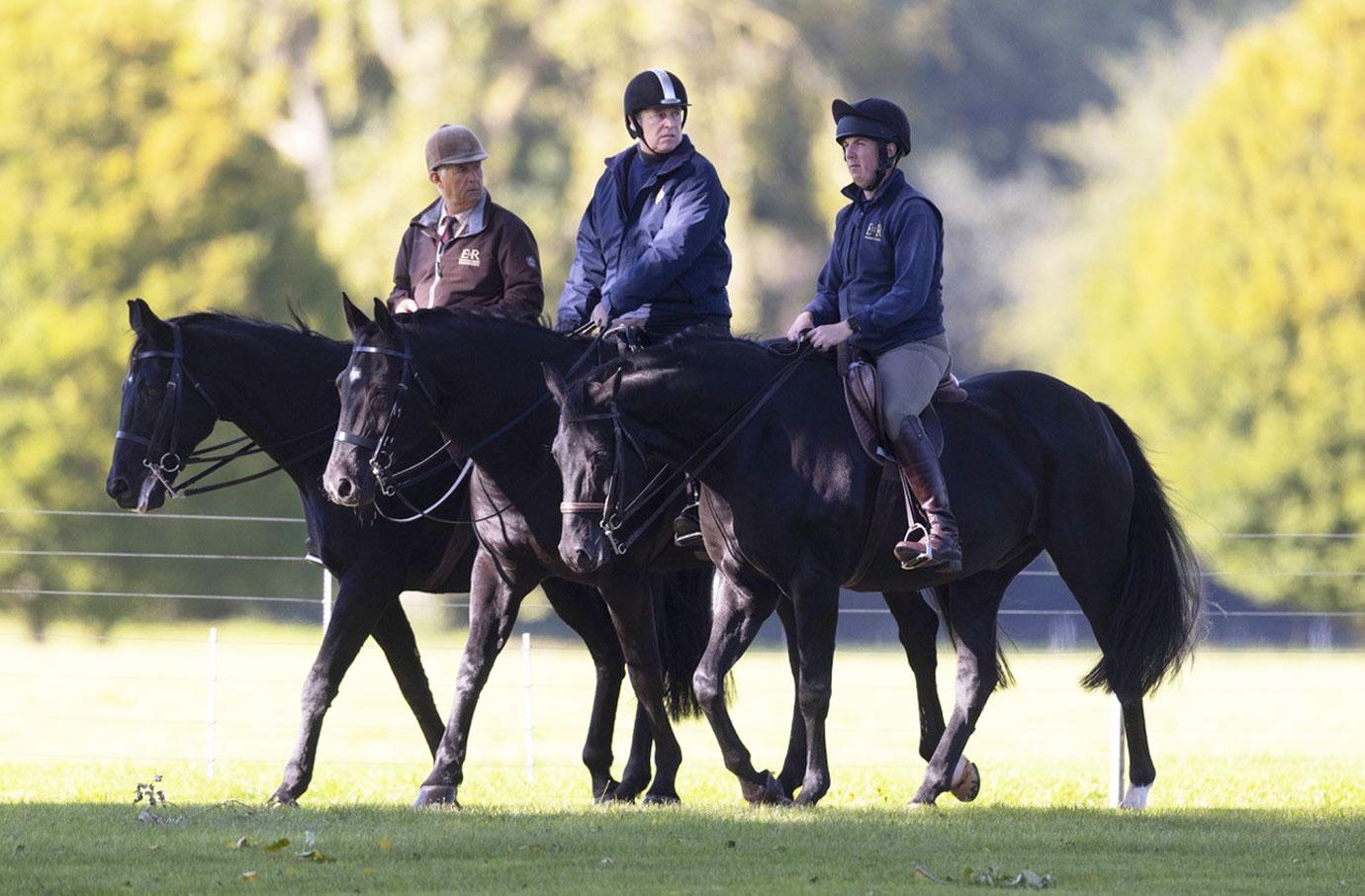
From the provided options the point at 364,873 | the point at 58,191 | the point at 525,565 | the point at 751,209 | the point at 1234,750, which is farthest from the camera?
the point at 751,209

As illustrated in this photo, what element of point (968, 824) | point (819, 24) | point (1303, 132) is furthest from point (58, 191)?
point (968, 824)

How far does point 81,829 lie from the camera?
9055 mm

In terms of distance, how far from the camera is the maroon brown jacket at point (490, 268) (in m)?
10.6

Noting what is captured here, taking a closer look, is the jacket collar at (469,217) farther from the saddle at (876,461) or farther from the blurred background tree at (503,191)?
the blurred background tree at (503,191)

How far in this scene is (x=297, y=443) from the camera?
33.6ft

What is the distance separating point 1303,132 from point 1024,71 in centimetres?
2358

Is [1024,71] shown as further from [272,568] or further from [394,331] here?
[394,331]

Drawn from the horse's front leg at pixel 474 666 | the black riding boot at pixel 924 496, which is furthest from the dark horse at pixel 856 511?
the horse's front leg at pixel 474 666

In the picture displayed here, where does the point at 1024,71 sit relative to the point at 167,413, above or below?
above

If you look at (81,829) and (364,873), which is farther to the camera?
(81,829)

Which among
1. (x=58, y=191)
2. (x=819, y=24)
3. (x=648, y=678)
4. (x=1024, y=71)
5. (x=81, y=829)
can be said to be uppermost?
(x=1024, y=71)

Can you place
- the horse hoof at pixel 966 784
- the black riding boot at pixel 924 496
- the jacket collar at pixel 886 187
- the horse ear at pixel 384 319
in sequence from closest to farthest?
the horse ear at pixel 384 319 < the black riding boot at pixel 924 496 < the jacket collar at pixel 886 187 < the horse hoof at pixel 966 784

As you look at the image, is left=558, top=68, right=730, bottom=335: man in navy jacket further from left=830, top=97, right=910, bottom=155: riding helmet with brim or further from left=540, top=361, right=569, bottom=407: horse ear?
left=540, top=361, right=569, bottom=407: horse ear

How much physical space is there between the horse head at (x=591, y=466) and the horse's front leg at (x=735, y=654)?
0.78 meters
